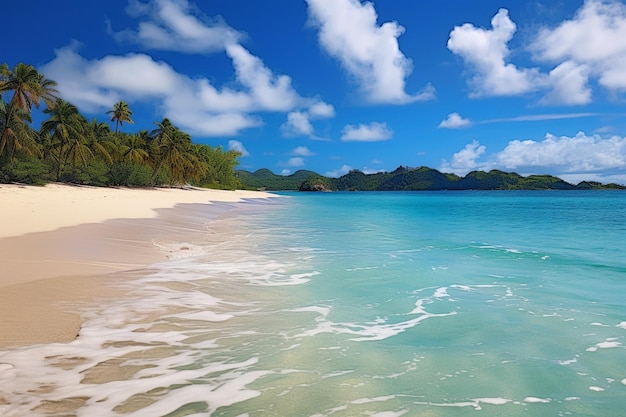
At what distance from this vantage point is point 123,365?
436 centimetres

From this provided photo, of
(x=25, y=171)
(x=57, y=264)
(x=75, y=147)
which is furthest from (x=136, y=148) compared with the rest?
(x=57, y=264)

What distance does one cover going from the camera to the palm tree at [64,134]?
1813 inches

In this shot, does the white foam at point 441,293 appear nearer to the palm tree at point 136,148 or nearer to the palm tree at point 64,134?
the palm tree at point 64,134

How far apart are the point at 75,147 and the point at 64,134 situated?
7.22ft

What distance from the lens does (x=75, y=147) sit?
47.1 metres

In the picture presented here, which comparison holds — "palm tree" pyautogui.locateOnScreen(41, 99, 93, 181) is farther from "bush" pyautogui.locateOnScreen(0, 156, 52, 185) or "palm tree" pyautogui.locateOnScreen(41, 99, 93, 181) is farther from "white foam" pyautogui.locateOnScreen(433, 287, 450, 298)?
"white foam" pyautogui.locateOnScreen(433, 287, 450, 298)

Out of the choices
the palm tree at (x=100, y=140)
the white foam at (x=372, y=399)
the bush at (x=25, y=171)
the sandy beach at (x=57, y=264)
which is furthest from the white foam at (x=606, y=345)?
the palm tree at (x=100, y=140)

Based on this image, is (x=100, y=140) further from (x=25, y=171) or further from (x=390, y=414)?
(x=390, y=414)

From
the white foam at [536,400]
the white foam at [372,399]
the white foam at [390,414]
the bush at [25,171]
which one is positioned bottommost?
the white foam at [536,400]

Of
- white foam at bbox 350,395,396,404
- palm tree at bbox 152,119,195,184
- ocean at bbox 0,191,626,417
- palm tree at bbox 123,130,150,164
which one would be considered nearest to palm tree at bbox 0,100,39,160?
palm tree at bbox 123,130,150,164

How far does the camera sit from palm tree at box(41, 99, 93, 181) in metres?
46.1

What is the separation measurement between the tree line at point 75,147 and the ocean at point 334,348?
1371 inches

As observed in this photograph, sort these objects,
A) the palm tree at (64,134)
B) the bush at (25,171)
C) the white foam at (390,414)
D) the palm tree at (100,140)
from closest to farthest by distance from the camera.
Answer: the white foam at (390,414)
the bush at (25,171)
the palm tree at (64,134)
the palm tree at (100,140)

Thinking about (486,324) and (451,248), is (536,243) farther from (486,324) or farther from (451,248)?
(486,324)
